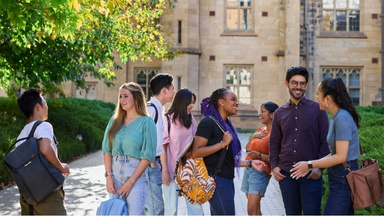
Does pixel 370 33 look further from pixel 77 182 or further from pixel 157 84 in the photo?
pixel 157 84

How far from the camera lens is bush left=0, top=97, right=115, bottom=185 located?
Result: 1482 cm

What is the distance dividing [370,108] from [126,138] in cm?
1798

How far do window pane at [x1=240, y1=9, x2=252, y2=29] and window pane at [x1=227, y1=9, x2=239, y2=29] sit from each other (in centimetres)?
25

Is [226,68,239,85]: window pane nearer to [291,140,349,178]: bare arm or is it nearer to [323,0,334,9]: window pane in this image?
[323,0,334,9]: window pane

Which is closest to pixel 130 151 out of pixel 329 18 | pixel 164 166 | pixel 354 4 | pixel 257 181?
pixel 164 166

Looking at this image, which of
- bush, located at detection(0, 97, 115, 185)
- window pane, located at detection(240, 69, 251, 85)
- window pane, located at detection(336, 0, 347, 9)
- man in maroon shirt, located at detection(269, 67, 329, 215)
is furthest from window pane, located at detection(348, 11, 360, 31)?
man in maroon shirt, located at detection(269, 67, 329, 215)

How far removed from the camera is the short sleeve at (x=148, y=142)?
197 inches

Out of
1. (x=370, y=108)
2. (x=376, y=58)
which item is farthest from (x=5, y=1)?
(x=376, y=58)

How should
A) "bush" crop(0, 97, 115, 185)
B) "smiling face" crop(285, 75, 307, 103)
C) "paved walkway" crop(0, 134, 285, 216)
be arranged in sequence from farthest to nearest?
"bush" crop(0, 97, 115, 185), "paved walkway" crop(0, 134, 285, 216), "smiling face" crop(285, 75, 307, 103)

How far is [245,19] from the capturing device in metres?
27.7

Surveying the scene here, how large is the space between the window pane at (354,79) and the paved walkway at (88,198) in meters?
16.7

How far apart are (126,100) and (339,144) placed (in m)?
1.84

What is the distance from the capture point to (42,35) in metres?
12.8

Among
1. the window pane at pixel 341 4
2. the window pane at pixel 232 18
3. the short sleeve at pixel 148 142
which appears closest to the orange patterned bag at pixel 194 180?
the short sleeve at pixel 148 142
